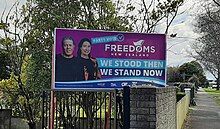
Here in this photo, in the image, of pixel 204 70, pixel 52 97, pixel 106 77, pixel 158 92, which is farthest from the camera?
pixel 204 70

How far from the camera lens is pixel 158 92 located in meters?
7.29

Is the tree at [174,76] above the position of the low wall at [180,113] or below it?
above

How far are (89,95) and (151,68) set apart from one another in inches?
115

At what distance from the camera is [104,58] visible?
882 cm

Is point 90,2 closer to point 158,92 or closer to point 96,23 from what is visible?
point 96,23

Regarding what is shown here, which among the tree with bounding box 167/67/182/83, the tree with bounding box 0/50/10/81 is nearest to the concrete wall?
the tree with bounding box 0/50/10/81

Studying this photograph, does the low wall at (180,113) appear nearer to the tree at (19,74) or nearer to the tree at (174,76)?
the tree at (19,74)

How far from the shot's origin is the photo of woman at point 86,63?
8.76m

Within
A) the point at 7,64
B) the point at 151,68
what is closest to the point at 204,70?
the point at 7,64

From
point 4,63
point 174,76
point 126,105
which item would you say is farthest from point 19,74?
point 174,76

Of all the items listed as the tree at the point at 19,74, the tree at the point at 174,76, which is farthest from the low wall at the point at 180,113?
the tree at the point at 174,76

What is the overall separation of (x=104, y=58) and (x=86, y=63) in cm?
40

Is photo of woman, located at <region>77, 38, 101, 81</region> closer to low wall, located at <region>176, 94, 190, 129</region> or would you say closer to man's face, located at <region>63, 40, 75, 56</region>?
man's face, located at <region>63, 40, 75, 56</region>

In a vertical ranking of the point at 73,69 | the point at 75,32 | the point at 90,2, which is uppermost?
the point at 90,2
